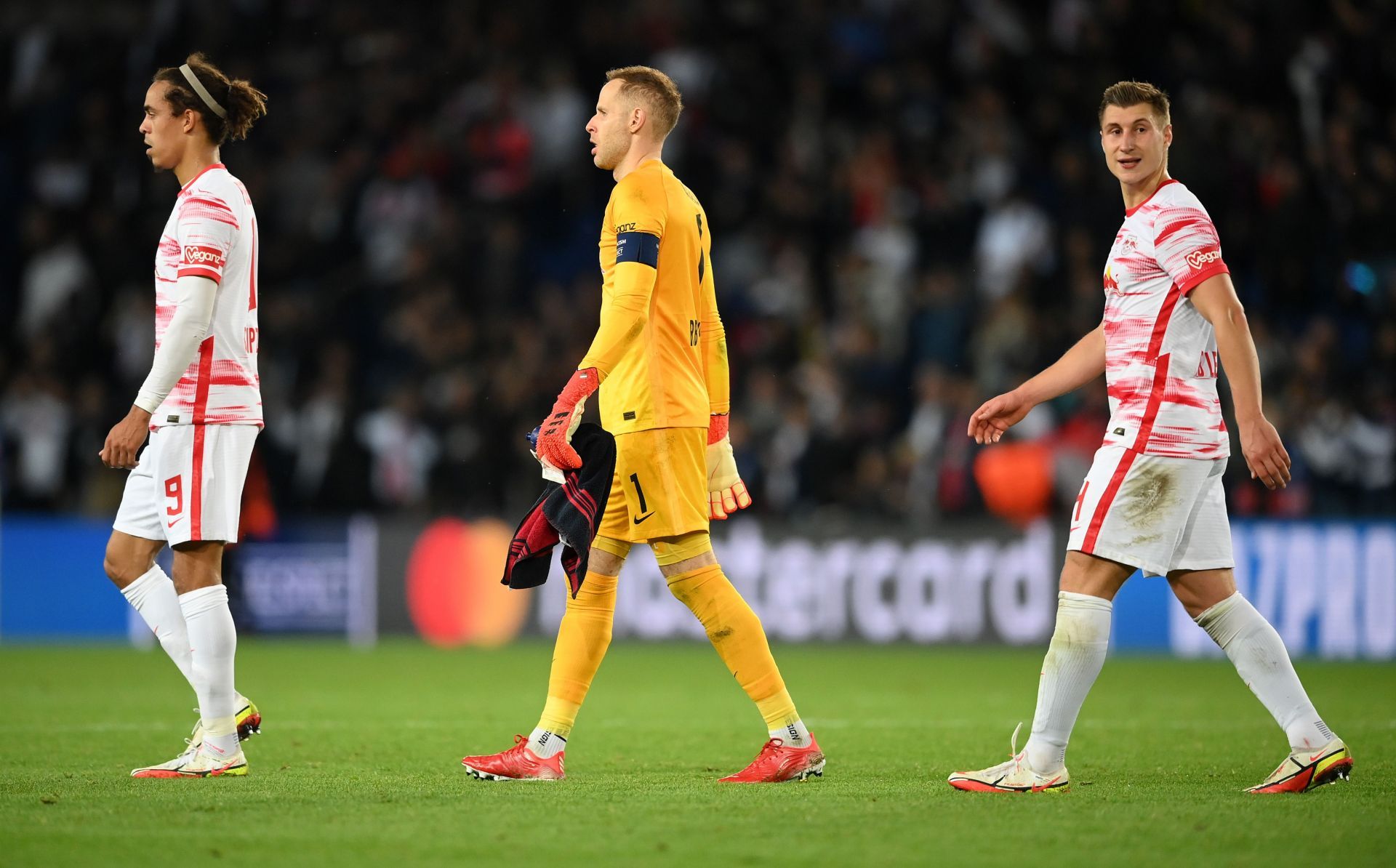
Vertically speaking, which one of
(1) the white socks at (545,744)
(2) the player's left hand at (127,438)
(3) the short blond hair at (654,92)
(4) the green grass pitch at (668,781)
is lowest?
(4) the green grass pitch at (668,781)

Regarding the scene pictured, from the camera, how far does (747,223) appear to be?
59.1 feet

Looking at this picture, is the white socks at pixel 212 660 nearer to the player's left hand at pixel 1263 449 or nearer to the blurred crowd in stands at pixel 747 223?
the player's left hand at pixel 1263 449

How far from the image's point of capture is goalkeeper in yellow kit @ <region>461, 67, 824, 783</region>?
233 inches

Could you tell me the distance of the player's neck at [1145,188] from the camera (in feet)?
19.0

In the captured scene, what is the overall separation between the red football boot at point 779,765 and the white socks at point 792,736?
0.01 m

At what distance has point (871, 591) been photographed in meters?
14.5

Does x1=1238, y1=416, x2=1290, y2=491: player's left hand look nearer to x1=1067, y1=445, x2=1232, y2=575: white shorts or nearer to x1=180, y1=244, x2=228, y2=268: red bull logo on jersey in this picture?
x1=1067, y1=445, x2=1232, y2=575: white shorts

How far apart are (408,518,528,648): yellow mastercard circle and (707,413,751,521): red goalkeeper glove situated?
8.72m

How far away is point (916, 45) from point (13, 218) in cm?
987

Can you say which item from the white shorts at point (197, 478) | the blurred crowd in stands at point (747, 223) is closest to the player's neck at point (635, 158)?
the white shorts at point (197, 478)

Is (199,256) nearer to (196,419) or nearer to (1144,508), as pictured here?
(196,419)

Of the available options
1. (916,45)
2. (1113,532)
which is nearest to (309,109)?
(916,45)

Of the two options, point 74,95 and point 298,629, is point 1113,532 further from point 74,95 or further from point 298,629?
point 74,95

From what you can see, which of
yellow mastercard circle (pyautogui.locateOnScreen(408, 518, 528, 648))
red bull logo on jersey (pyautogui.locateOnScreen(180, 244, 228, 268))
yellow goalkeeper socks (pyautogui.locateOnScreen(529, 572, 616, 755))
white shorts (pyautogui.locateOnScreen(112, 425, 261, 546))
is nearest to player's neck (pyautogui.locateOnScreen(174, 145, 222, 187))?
red bull logo on jersey (pyautogui.locateOnScreen(180, 244, 228, 268))
